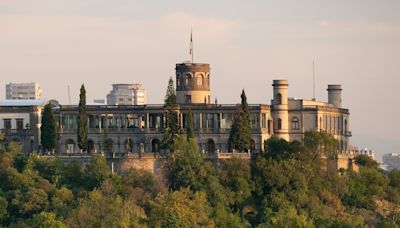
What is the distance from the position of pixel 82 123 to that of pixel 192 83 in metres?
12.1

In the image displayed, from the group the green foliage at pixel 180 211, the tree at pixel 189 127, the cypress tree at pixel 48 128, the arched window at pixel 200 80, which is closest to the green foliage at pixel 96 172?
the cypress tree at pixel 48 128

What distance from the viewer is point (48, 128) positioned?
155 meters

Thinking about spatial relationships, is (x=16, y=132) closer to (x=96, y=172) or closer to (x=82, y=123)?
(x=82, y=123)

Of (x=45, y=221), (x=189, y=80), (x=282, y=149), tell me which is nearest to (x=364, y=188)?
(x=282, y=149)

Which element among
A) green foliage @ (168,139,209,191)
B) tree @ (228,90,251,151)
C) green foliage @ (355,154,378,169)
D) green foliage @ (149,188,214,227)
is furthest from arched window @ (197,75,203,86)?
green foliage @ (149,188,214,227)

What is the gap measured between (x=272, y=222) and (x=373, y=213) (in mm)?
17345

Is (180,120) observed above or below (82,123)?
above

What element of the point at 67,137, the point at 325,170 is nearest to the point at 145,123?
the point at 67,137

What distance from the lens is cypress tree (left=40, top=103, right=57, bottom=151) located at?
15462 centimetres

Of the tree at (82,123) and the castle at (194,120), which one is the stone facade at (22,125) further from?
the tree at (82,123)

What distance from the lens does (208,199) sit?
474 feet

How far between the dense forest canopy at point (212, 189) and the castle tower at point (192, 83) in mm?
8378

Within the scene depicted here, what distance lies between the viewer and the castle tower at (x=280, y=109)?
158375 mm

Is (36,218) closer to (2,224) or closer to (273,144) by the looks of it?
(2,224)
